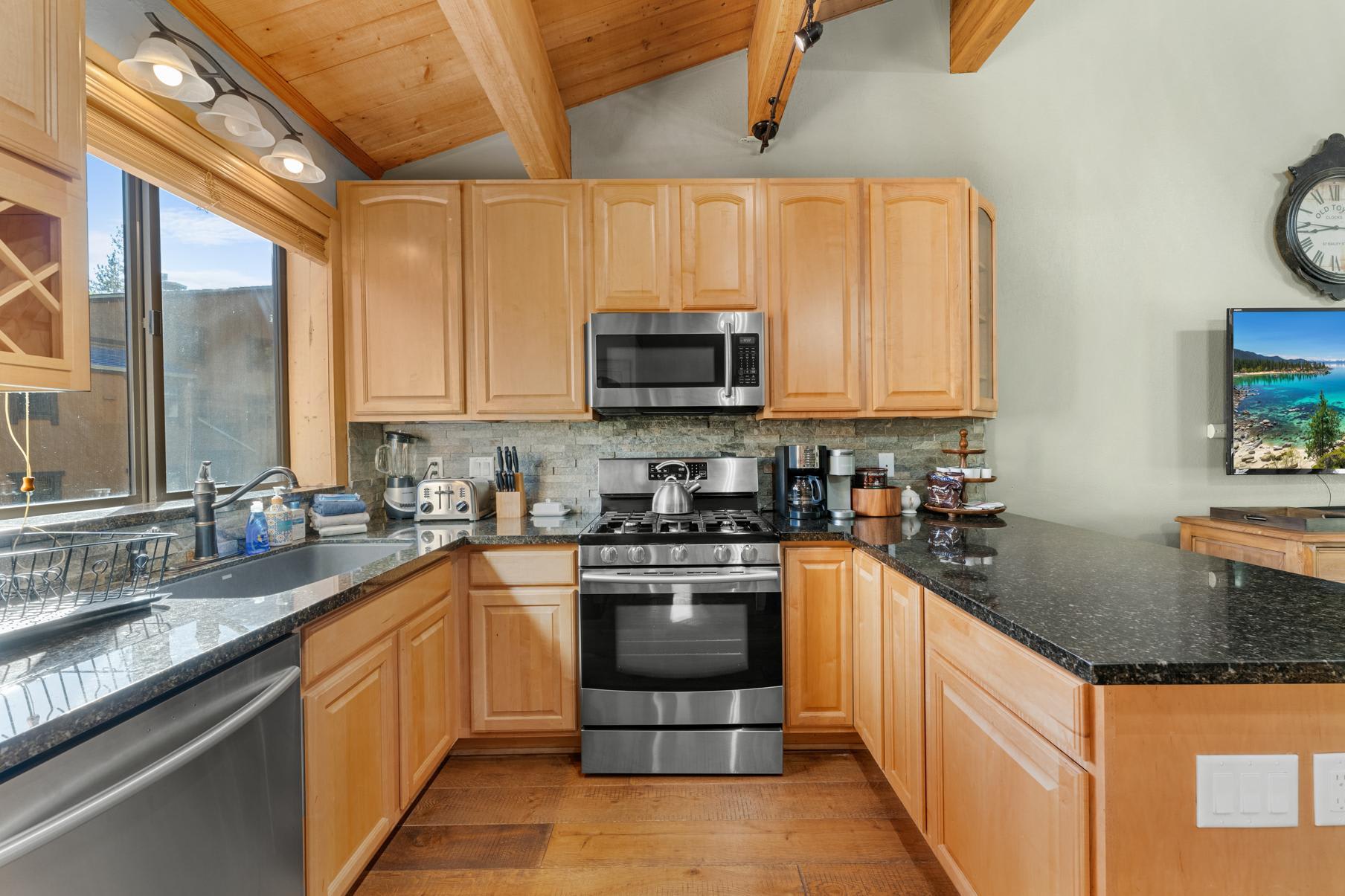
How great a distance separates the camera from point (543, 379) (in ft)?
8.72

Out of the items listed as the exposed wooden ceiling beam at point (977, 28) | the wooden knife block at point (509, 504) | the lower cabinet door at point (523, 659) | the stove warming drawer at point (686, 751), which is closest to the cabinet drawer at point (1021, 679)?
the stove warming drawer at point (686, 751)

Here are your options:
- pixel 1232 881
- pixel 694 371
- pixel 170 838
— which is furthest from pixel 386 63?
pixel 1232 881

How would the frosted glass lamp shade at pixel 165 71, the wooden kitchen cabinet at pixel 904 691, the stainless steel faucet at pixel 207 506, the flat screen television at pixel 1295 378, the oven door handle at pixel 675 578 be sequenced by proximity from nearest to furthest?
the frosted glass lamp shade at pixel 165 71
the wooden kitchen cabinet at pixel 904 691
the stainless steel faucet at pixel 207 506
the oven door handle at pixel 675 578
the flat screen television at pixel 1295 378

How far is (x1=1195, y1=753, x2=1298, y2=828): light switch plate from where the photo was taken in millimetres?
911

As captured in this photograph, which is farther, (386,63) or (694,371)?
(694,371)

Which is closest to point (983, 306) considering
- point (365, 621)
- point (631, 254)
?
point (631, 254)

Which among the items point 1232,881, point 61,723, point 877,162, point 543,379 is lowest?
point 1232,881

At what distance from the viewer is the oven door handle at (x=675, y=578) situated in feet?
7.26

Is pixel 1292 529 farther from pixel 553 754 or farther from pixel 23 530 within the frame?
pixel 23 530

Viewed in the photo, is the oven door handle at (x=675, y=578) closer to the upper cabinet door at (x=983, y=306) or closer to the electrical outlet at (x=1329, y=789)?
the upper cabinet door at (x=983, y=306)

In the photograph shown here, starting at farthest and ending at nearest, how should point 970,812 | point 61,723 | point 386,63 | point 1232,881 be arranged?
point 386,63
point 970,812
point 1232,881
point 61,723

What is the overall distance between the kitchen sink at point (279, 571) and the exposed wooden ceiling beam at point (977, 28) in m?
3.24

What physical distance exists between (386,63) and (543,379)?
1296mm

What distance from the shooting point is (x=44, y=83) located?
1028 millimetres
